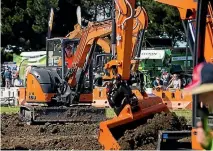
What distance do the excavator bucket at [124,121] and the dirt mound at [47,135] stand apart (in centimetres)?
45

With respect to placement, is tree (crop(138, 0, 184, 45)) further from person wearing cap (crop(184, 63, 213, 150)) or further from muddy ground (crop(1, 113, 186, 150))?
person wearing cap (crop(184, 63, 213, 150))

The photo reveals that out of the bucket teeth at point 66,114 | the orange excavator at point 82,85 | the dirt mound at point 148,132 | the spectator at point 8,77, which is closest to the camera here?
the dirt mound at point 148,132

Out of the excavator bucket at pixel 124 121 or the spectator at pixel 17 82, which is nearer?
the excavator bucket at pixel 124 121

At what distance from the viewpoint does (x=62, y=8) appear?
55.1 meters

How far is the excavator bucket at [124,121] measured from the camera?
37.6ft

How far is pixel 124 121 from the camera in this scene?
12211 mm

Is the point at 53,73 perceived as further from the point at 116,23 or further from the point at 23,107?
the point at 116,23

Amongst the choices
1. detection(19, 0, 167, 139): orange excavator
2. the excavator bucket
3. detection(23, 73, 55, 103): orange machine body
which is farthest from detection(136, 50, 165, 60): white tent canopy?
the excavator bucket

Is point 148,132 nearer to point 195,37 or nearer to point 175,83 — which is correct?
point 195,37

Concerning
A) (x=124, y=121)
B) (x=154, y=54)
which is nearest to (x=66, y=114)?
(x=124, y=121)

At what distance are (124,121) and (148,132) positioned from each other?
0.50m

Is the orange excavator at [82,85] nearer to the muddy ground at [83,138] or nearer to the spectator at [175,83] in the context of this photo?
the muddy ground at [83,138]

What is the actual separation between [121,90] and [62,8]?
4265cm

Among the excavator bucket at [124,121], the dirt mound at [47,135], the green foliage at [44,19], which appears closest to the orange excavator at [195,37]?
the excavator bucket at [124,121]
